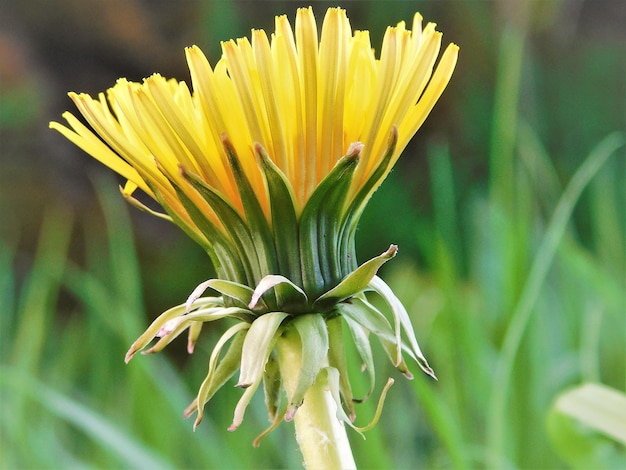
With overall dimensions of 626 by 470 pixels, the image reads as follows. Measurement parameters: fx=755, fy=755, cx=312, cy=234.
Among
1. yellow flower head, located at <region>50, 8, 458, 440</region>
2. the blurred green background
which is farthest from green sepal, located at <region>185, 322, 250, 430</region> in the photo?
the blurred green background

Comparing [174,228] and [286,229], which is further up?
[174,228]

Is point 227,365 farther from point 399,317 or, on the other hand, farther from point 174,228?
point 174,228

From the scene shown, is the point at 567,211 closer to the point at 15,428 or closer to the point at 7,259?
the point at 15,428

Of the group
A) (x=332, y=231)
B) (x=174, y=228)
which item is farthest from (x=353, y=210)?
(x=174, y=228)

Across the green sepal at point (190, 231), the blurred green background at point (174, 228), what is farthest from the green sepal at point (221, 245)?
the blurred green background at point (174, 228)

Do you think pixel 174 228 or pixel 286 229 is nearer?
pixel 286 229

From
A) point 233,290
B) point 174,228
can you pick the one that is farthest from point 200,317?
point 174,228
